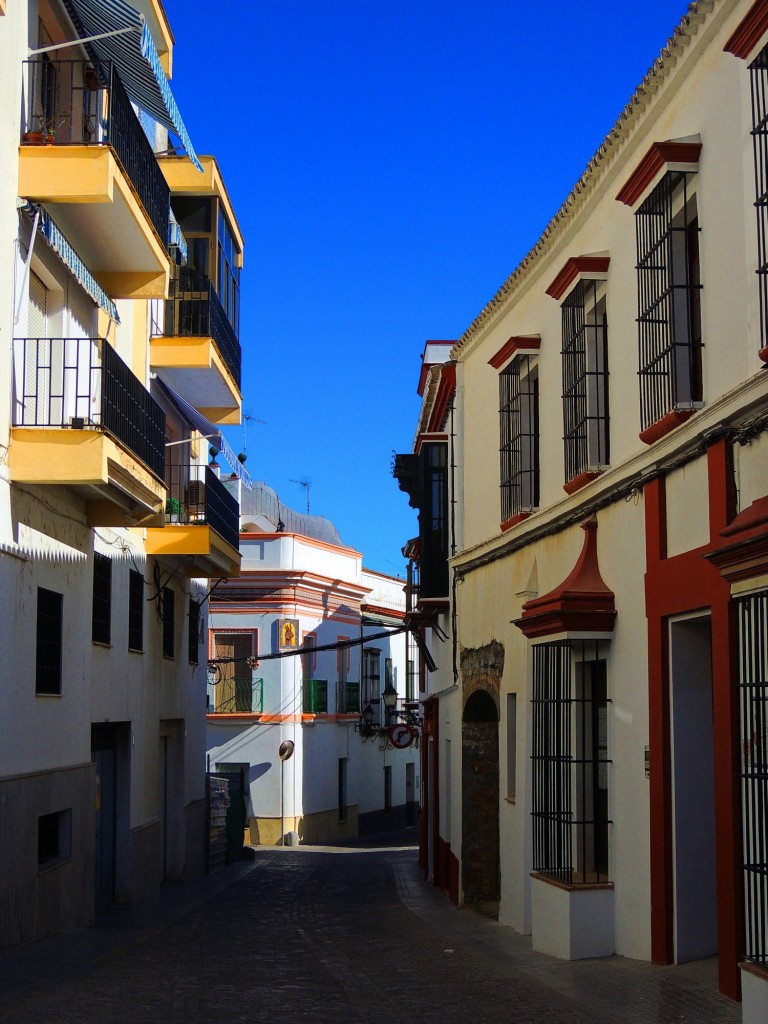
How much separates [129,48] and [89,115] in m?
0.93

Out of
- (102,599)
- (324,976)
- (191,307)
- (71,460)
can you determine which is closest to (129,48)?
(71,460)

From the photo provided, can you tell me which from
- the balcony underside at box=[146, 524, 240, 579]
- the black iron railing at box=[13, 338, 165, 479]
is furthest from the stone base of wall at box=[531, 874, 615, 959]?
the balcony underside at box=[146, 524, 240, 579]

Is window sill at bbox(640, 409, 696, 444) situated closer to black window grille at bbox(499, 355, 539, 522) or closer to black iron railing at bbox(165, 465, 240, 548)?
black window grille at bbox(499, 355, 539, 522)

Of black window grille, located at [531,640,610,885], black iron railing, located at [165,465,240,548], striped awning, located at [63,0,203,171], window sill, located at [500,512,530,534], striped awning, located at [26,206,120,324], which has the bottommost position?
black window grille, located at [531,640,610,885]

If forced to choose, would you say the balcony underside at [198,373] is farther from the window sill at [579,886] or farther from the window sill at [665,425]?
the window sill at [579,886]

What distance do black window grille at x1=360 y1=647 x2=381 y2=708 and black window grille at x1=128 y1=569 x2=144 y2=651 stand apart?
926 inches

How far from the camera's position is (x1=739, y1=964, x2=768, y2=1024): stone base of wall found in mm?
7152

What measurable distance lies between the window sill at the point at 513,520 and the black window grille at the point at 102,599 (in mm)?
4961

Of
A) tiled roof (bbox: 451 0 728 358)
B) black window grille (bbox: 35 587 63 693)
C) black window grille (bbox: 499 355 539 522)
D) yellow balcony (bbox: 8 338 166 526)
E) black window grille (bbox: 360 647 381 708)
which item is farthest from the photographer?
black window grille (bbox: 360 647 381 708)

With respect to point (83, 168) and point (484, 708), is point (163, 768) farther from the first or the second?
point (83, 168)

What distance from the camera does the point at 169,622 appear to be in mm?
21578

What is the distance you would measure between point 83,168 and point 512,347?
16.4 ft

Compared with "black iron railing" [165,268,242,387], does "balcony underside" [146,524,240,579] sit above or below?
below

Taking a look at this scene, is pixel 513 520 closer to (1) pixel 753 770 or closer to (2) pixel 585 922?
(2) pixel 585 922
